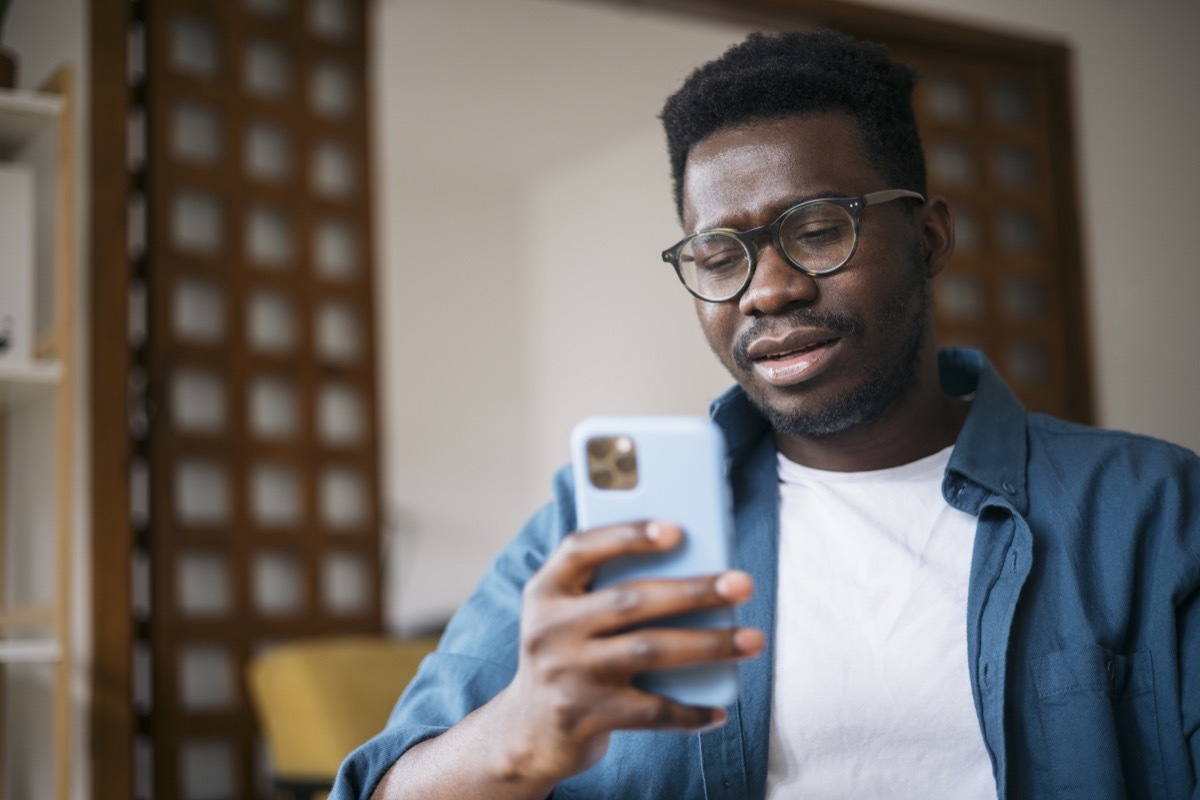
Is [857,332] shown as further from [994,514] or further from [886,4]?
[886,4]

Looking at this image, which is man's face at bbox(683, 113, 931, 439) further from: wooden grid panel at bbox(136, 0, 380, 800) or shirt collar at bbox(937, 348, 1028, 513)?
wooden grid panel at bbox(136, 0, 380, 800)

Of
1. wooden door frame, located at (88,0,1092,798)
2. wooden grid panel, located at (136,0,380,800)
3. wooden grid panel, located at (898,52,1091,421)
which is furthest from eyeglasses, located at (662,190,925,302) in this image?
wooden grid panel, located at (898,52,1091,421)

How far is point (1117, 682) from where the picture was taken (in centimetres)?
94

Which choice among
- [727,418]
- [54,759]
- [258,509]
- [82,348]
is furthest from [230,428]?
[727,418]

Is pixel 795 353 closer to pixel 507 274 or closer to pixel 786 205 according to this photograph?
pixel 786 205

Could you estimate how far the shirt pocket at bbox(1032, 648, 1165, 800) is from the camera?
919mm

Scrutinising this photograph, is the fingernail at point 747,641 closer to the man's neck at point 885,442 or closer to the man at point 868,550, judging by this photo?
the man at point 868,550

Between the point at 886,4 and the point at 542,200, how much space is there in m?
2.83

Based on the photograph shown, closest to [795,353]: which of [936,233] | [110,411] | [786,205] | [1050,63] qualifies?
[786,205]

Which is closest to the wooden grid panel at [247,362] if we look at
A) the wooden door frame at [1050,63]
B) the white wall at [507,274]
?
the wooden door frame at [1050,63]

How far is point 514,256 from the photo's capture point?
5.45 m

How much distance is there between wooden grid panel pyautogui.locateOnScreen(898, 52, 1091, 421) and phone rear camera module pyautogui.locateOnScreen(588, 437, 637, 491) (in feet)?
7.76

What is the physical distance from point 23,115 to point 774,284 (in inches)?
50.6

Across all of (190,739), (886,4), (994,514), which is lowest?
(190,739)
